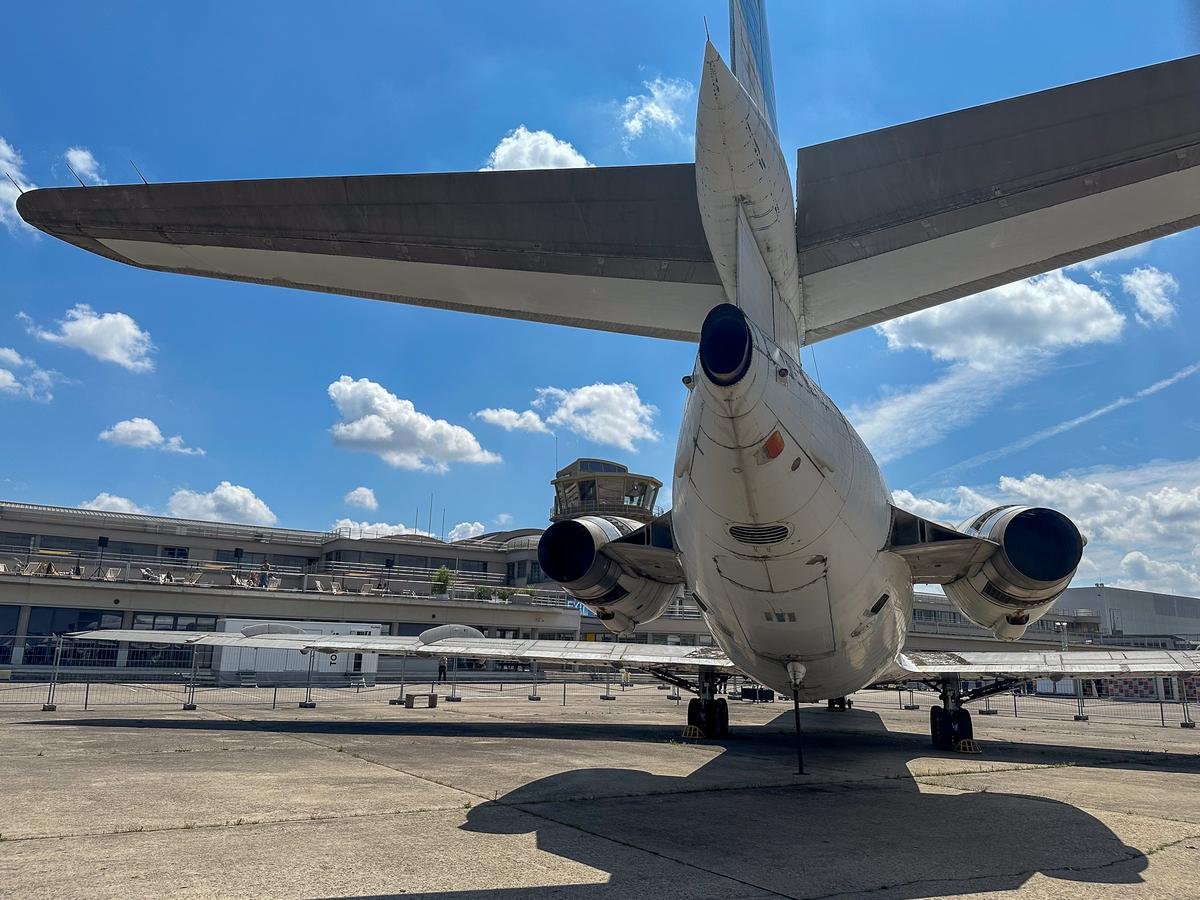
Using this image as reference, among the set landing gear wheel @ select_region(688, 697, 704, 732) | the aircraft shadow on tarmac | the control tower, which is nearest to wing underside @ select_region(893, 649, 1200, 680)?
the aircraft shadow on tarmac

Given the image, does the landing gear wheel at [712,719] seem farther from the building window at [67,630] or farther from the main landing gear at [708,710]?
the building window at [67,630]

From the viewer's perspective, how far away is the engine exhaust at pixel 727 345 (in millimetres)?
5012

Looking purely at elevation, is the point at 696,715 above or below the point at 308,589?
below

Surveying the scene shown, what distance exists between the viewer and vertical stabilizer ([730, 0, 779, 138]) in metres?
6.48

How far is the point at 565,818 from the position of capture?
6312 mm

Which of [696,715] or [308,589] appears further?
[308,589]

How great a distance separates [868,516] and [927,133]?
3.42 m

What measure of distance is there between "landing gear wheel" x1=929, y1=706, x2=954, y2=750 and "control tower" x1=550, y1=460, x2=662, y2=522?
38246 millimetres

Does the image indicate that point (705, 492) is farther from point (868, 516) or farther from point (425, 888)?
point (425, 888)

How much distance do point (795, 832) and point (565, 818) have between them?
182cm

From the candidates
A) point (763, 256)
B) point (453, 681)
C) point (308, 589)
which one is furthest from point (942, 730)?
point (308, 589)

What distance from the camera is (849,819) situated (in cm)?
671

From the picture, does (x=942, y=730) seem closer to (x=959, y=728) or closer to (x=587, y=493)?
(x=959, y=728)

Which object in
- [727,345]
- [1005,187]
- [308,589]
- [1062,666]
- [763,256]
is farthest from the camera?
[308,589]
